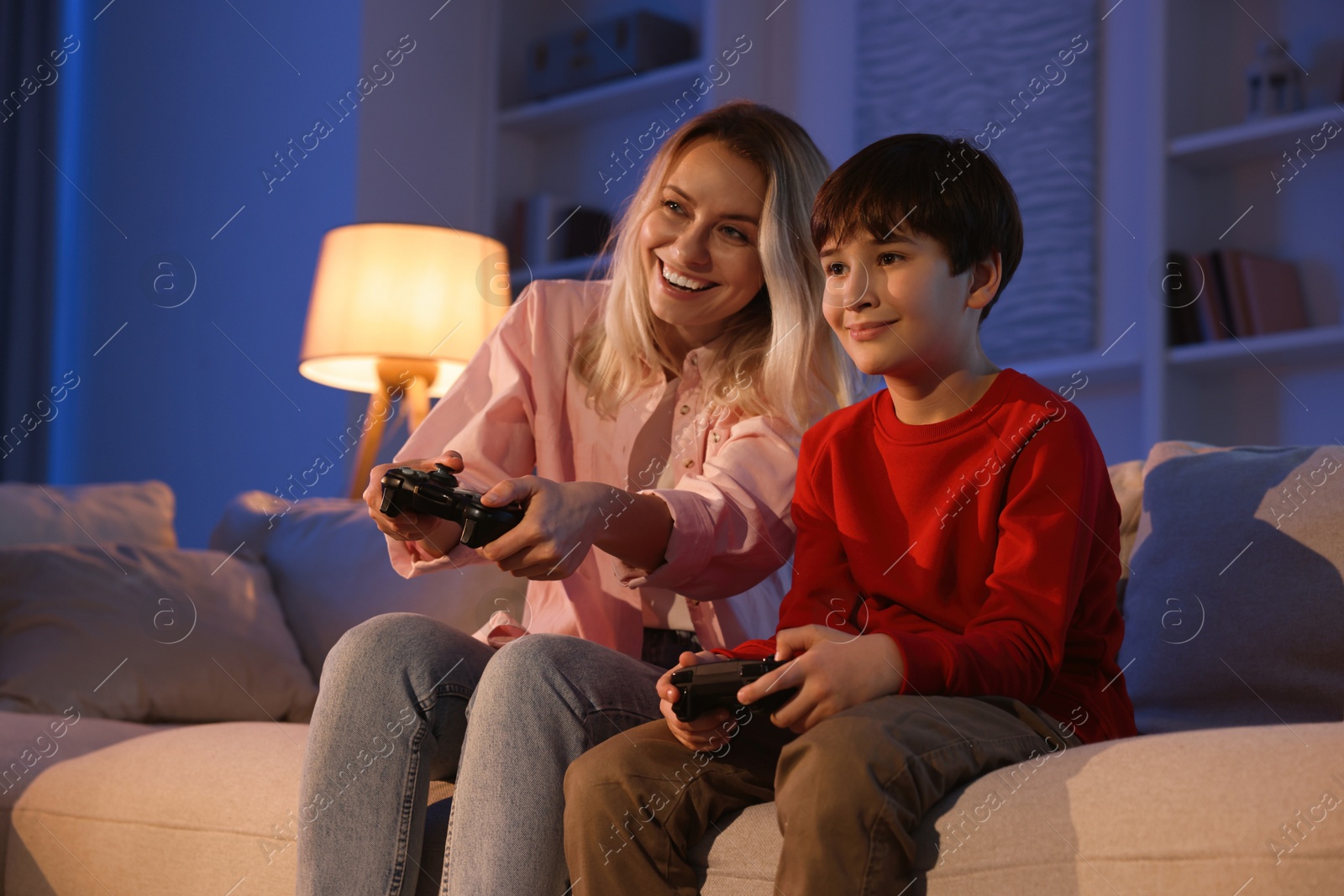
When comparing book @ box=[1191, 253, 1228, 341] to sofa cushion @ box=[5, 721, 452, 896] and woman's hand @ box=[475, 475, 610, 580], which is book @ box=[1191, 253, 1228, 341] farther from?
sofa cushion @ box=[5, 721, 452, 896]

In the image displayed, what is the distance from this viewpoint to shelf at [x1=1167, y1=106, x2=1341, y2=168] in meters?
2.60

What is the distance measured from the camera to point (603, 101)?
3623 mm

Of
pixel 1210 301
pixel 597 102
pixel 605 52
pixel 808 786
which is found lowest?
pixel 808 786

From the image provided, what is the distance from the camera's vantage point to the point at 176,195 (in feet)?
12.8

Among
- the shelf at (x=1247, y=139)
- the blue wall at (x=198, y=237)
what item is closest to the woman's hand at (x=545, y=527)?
the shelf at (x=1247, y=139)

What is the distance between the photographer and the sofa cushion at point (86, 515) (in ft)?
7.13

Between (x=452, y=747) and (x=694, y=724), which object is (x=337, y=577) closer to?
(x=452, y=747)

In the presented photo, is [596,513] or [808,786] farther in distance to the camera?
[596,513]

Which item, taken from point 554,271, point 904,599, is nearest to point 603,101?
point 554,271

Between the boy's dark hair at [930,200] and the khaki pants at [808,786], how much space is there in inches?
16.7

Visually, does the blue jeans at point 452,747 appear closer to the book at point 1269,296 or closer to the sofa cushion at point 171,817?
the sofa cushion at point 171,817

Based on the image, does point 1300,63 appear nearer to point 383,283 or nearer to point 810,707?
point 383,283

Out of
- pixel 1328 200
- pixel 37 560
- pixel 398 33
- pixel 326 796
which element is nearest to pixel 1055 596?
pixel 326 796

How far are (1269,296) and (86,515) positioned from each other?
2328 mm
